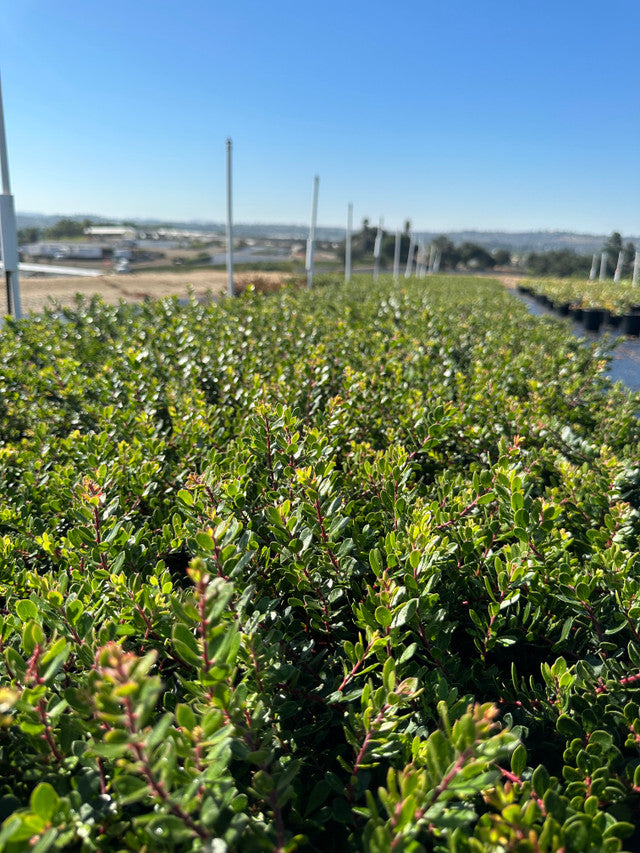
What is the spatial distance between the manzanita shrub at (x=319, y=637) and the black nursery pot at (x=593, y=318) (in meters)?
15.0

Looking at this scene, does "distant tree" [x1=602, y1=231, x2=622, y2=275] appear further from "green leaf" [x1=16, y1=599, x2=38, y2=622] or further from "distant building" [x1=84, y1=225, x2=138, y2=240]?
"green leaf" [x1=16, y1=599, x2=38, y2=622]

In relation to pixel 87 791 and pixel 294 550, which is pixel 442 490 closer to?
pixel 294 550

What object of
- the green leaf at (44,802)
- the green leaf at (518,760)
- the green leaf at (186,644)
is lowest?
the green leaf at (518,760)

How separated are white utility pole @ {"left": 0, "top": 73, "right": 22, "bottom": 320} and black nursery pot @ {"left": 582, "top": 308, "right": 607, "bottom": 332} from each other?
15.2 m

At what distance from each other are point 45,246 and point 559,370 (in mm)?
86175

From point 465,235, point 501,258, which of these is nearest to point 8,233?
point 501,258

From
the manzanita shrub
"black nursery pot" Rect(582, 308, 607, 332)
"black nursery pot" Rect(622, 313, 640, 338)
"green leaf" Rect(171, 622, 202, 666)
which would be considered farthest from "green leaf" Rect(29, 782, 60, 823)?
"black nursery pot" Rect(582, 308, 607, 332)

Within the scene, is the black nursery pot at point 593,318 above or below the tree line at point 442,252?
below

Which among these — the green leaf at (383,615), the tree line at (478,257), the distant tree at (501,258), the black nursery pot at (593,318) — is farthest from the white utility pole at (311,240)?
the distant tree at (501,258)

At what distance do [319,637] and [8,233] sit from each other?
22.5ft

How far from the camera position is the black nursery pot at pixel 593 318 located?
53.3 ft

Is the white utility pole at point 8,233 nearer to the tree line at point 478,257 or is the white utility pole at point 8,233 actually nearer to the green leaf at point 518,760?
the green leaf at point 518,760

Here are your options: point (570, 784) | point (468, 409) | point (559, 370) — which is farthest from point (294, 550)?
point (559, 370)

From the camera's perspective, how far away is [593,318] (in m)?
16.3
